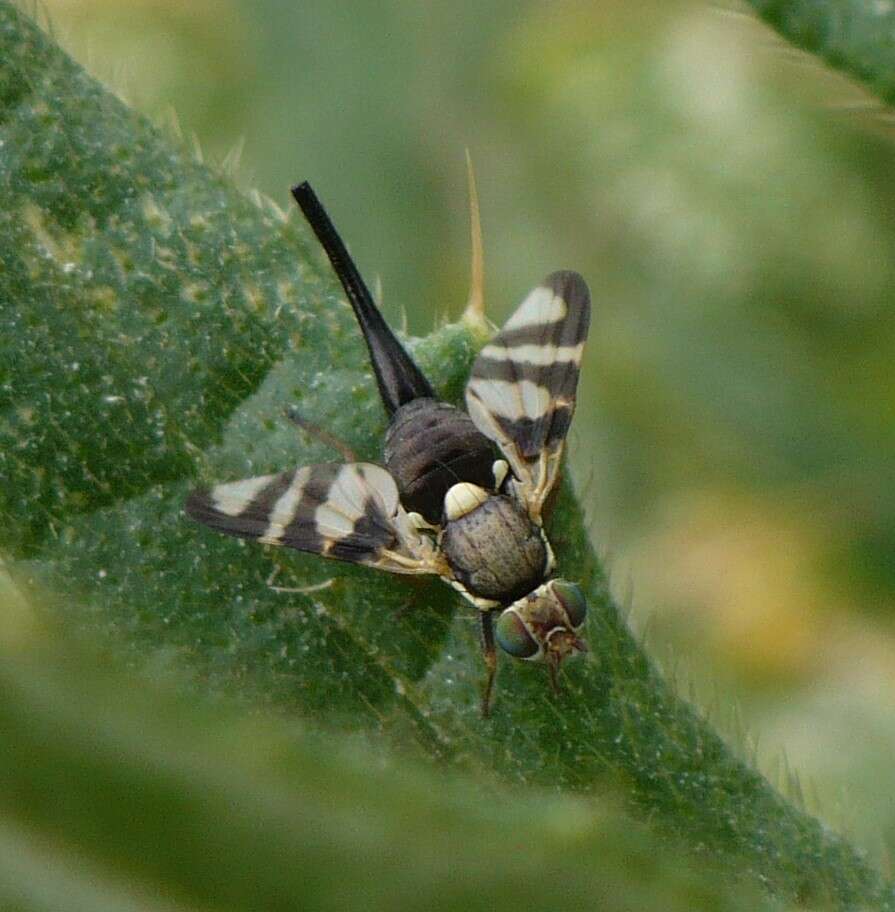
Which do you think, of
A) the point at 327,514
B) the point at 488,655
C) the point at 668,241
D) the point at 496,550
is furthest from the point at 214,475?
the point at 668,241

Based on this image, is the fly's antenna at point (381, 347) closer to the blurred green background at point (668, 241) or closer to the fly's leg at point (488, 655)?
the fly's leg at point (488, 655)

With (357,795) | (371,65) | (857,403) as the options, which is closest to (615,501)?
(857,403)

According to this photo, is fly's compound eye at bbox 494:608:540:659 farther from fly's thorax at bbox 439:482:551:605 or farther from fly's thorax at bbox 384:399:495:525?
fly's thorax at bbox 384:399:495:525

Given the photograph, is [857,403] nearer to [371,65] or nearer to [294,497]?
[371,65]

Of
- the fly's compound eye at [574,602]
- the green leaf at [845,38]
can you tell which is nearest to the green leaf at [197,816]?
the fly's compound eye at [574,602]

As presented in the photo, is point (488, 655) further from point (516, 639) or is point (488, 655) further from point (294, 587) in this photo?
point (294, 587)

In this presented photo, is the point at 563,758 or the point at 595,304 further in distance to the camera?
the point at 595,304
